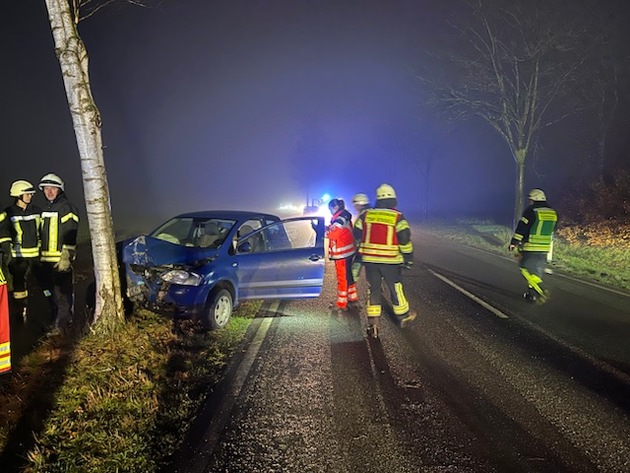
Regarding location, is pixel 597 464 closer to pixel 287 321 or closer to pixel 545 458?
pixel 545 458

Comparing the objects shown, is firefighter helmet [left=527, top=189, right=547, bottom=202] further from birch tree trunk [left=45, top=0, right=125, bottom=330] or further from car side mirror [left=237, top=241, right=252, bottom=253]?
birch tree trunk [left=45, top=0, right=125, bottom=330]

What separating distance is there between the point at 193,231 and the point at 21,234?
227 cm

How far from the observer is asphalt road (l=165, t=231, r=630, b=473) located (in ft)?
9.84

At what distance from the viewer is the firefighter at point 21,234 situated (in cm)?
544

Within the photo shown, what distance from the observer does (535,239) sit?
23.8 feet

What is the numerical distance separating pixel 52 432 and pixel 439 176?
71.8 m

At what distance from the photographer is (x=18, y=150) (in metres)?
52.3

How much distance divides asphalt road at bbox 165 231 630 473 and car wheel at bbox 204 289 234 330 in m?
0.47

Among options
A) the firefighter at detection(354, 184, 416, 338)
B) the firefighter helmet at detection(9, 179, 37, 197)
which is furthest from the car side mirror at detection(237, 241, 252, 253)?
the firefighter helmet at detection(9, 179, 37, 197)

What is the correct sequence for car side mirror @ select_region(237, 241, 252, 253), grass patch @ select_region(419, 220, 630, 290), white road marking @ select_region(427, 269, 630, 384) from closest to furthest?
white road marking @ select_region(427, 269, 630, 384) → car side mirror @ select_region(237, 241, 252, 253) → grass patch @ select_region(419, 220, 630, 290)

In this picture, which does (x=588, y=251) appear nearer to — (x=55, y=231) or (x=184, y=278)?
(x=184, y=278)

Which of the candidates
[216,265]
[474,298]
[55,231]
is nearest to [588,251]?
[474,298]

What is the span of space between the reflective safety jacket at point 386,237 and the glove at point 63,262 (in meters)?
3.95

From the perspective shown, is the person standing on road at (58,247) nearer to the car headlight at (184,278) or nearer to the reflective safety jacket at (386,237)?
the car headlight at (184,278)
